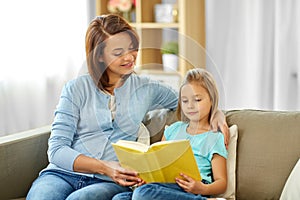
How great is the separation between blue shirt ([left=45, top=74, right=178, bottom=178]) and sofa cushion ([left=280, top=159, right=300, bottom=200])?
21.0 inches

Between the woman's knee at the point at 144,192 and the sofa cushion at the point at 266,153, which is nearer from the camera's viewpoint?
the woman's knee at the point at 144,192

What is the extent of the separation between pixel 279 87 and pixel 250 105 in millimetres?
232

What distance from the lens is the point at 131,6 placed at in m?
3.80

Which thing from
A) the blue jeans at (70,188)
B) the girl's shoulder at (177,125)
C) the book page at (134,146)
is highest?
the girl's shoulder at (177,125)

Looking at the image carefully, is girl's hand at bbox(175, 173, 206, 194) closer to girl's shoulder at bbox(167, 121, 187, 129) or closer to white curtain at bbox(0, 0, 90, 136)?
girl's shoulder at bbox(167, 121, 187, 129)

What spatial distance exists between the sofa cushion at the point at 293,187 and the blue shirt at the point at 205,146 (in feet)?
0.78

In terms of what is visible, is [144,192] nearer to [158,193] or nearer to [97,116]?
[158,193]

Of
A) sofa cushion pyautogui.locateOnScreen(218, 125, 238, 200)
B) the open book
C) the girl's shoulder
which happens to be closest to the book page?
the open book

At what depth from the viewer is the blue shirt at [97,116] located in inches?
88.0

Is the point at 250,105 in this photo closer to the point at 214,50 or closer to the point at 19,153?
the point at 214,50

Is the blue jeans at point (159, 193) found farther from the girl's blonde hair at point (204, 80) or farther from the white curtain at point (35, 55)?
the white curtain at point (35, 55)

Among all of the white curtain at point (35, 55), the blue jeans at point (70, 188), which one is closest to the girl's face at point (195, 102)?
the blue jeans at point (70, 188)

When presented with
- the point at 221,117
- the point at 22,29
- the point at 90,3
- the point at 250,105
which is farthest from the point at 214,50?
the point at 221,117

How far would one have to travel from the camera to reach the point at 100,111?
2250 mm
